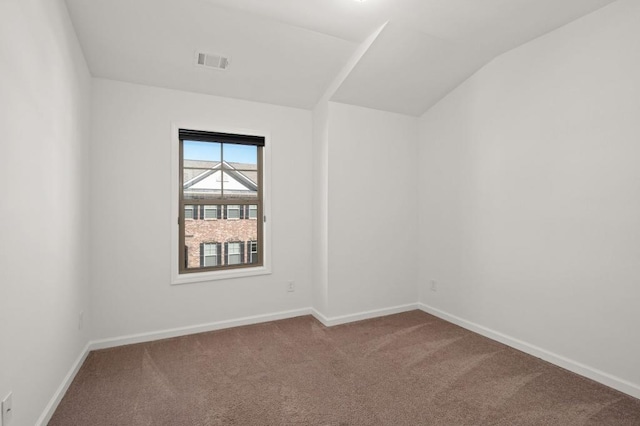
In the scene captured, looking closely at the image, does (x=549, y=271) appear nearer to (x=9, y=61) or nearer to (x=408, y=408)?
(x=408, y=408)

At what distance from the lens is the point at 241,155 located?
351 centimetres

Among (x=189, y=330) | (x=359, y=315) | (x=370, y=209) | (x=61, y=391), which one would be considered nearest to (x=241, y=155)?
(x=370, y=209)

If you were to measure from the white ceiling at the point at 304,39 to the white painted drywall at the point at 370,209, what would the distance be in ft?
1.39

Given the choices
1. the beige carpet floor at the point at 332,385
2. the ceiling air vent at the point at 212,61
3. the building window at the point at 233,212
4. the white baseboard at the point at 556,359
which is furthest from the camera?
the building window at the point at 233,212

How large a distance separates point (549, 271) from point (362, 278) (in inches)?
69.2

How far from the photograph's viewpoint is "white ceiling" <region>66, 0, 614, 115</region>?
231 cm

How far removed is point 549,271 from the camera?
2547mm

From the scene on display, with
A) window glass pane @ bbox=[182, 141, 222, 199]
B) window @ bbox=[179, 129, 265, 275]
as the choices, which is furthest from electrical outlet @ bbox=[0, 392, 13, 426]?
window glass pane @ bbox=[182, 141, 222, 199]

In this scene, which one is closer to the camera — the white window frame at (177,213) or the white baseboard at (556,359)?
the white baseboard at (556,359)

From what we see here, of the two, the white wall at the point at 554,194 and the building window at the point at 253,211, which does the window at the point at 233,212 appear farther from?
the white wall at the point at 554,194

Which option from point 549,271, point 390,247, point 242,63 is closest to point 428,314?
point 390,247

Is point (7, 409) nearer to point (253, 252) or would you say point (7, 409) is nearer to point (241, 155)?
point (253, 252)

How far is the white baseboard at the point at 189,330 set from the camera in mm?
2779

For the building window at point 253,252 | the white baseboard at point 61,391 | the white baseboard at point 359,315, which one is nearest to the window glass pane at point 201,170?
the building window at point 253,252
